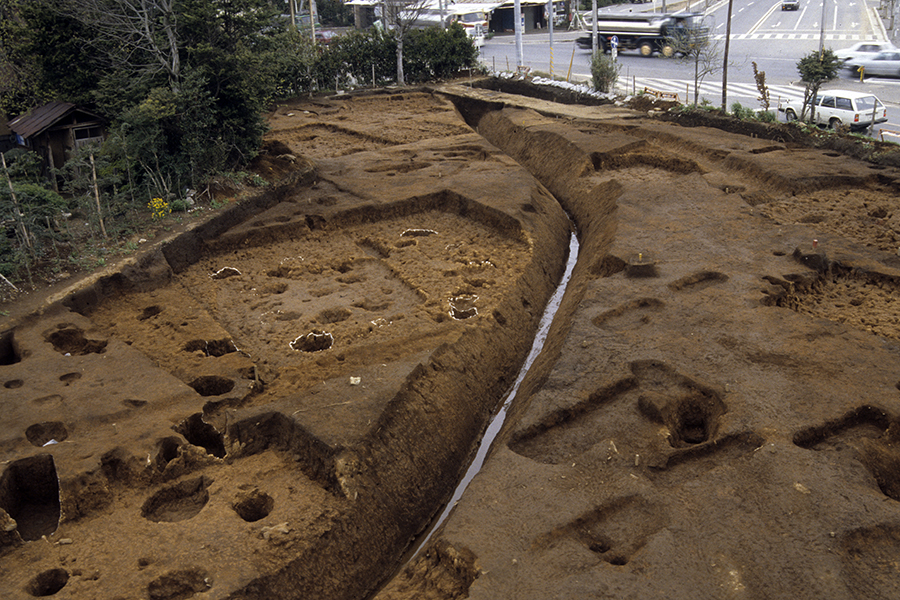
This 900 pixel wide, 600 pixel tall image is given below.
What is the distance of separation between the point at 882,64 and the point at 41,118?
2838 cm

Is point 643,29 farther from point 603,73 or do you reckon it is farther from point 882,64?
point 882,64

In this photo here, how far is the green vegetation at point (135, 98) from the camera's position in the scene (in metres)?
14.2

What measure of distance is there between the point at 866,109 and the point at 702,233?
10.7m

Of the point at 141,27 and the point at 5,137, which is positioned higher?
the point at 141,27

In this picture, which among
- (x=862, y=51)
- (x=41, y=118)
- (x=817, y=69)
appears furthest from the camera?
(x=862, y=51)

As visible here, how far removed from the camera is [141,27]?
15641mm

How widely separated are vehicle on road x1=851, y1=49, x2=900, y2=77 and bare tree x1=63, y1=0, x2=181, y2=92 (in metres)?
24.6

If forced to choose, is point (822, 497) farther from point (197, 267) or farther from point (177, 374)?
point (197, 267)

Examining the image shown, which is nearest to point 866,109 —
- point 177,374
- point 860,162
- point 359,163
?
point 860,162

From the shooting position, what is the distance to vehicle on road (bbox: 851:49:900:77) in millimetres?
27094

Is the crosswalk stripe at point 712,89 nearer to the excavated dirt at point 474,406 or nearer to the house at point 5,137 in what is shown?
the excavated dirt at point 474,406

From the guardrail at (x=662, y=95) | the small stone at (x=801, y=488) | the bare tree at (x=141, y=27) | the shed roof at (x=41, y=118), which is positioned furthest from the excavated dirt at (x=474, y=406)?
the guardrail at (x=662, y=95)

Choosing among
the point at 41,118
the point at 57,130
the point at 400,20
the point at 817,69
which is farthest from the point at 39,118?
the point at 817,69

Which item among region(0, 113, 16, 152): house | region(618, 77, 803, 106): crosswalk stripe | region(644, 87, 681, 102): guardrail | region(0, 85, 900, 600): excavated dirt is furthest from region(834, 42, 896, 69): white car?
region(0, 113, 16, 152): house
